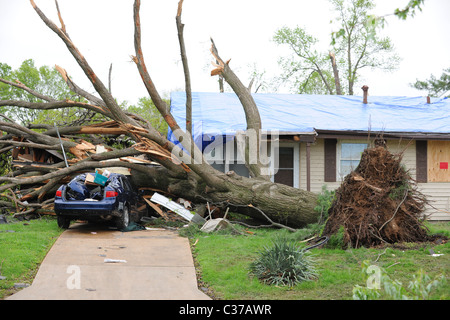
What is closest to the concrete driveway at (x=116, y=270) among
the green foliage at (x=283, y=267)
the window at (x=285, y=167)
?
the green foliage at (x=283, y=267)

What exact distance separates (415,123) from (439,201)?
272 centimetres

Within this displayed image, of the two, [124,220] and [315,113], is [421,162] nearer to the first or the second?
[315,113]

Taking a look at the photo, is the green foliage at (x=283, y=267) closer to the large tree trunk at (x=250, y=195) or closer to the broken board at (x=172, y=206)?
the large tree trunk at (x=250, y=195)

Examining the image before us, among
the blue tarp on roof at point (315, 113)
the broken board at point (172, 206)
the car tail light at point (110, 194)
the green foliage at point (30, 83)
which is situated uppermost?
the green foliage at point (30, 83)

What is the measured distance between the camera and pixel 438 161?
50.2ft

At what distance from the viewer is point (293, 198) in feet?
35.5

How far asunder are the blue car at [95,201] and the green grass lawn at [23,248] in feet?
1.99

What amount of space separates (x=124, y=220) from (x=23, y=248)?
10.2ft

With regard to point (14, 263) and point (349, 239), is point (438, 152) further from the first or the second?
point (14, 263)

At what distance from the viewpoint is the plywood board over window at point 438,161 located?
15234 millimetres

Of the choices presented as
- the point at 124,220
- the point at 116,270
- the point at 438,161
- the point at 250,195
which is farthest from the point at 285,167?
the point at 116,270

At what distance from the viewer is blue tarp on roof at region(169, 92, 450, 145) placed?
46.5ft
